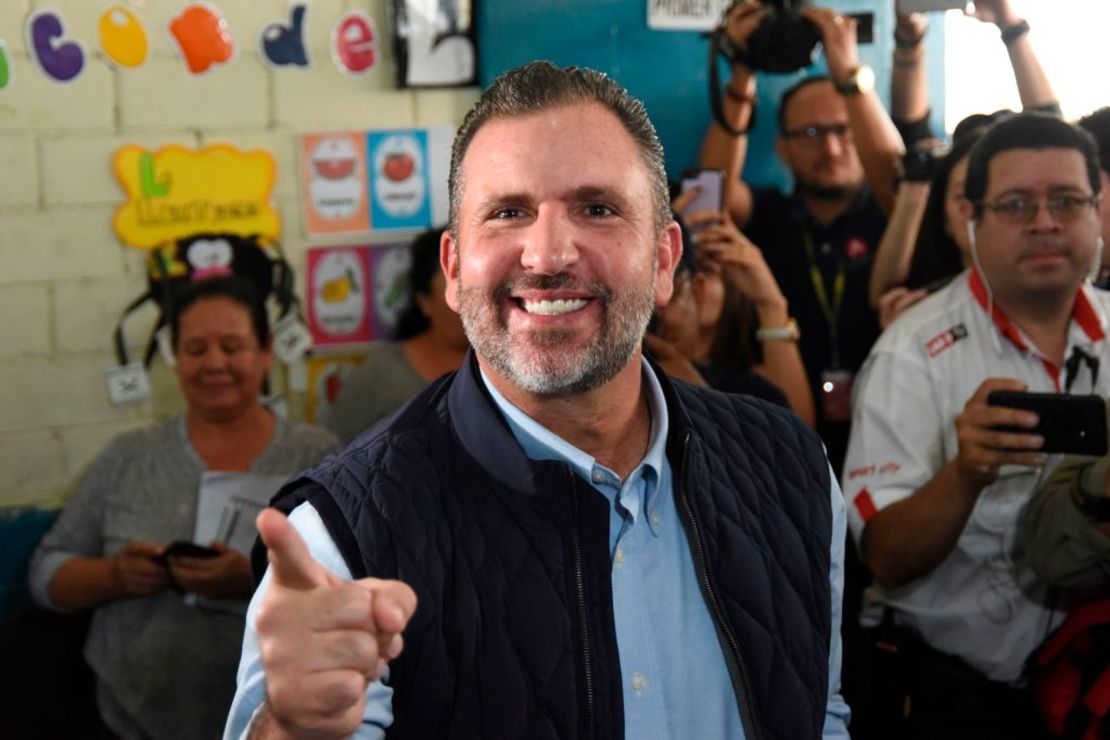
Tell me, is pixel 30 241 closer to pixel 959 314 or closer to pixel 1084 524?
pixel 959 314

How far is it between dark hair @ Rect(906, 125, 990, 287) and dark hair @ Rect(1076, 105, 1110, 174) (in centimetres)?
26

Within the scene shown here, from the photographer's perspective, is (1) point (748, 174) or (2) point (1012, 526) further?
(1) point (748, 174)

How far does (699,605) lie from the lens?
1.33 m

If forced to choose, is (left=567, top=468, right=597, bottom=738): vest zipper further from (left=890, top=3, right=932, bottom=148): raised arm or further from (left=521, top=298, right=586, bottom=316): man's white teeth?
(left=890, top=3, right=932, bottom=148): raised arm

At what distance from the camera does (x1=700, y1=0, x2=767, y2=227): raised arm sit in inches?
129

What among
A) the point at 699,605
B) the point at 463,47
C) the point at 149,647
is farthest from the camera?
the point at 463,47

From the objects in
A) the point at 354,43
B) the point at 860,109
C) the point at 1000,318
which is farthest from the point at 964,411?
the point at 354,43

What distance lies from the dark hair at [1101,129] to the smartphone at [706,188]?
0.81 metres

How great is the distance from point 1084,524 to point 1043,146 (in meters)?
0.72

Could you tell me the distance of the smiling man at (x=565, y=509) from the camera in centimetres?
121

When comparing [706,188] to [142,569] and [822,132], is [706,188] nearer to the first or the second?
[822,132]

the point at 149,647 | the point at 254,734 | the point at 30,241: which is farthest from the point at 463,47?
the point at 254,734

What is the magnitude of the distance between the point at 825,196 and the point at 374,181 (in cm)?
116

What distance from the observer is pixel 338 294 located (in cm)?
315
